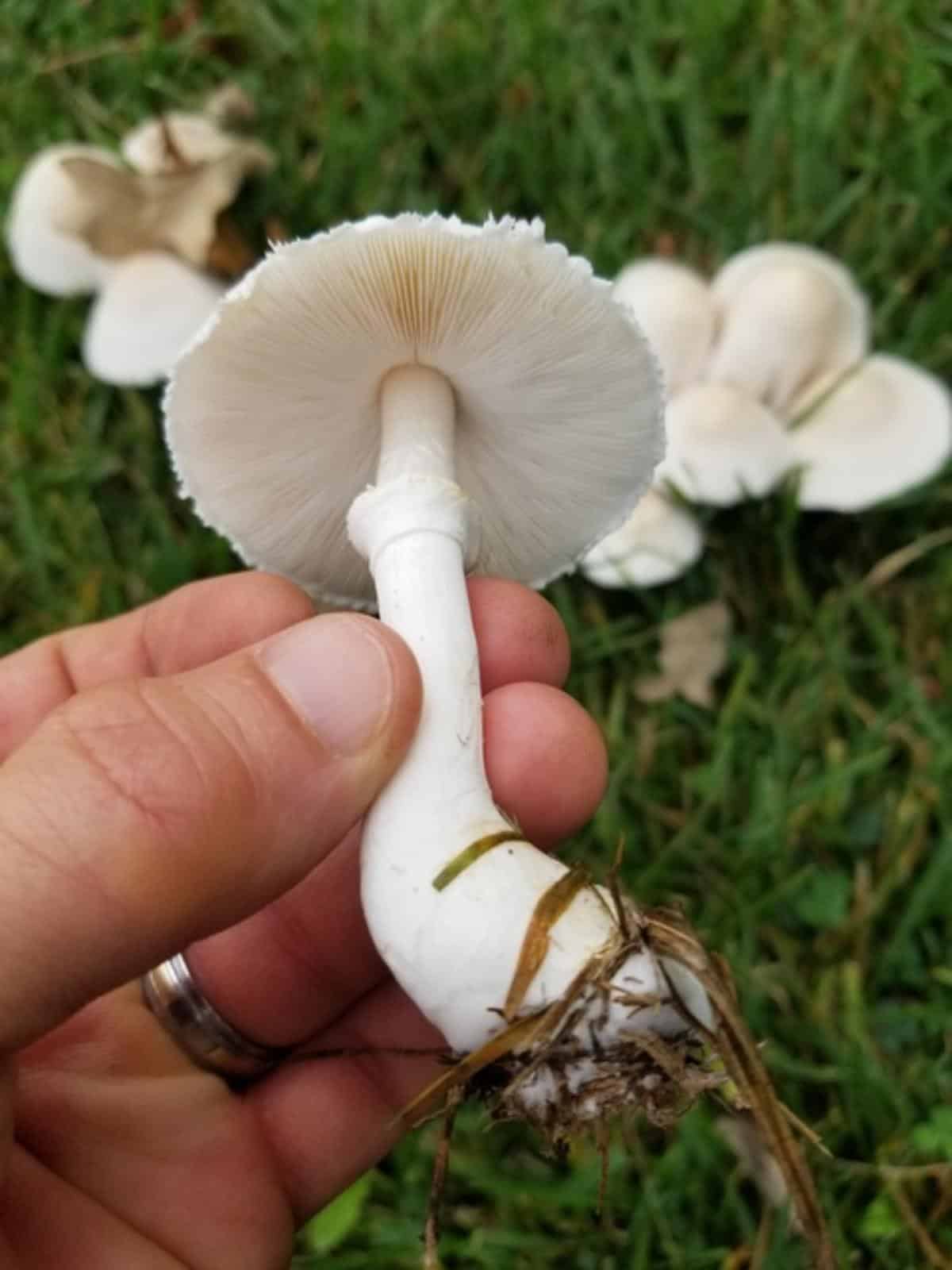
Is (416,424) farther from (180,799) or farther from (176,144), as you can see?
(176,144)

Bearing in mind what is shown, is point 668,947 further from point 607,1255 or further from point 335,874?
point 607,1255

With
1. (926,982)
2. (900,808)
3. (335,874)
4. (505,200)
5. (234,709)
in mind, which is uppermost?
(505,200)

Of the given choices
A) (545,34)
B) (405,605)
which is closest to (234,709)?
(405,605)

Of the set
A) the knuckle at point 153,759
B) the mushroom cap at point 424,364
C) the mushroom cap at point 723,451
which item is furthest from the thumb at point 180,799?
the mushroom cap at point 723,451

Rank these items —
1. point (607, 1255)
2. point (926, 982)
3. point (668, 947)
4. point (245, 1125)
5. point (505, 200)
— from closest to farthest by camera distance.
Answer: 1. point (668, 947)
2. point (245, 1125)
3. point (607, 1255)
4. point (926, 982)
5. point (505, 200)

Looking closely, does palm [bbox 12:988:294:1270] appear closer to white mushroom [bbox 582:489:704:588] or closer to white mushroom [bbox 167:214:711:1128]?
white mushroom [bbox 167:214:711:1128]

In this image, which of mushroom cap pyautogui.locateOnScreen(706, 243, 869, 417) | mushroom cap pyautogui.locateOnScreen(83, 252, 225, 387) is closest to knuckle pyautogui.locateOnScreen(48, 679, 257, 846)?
mushroom cap pyautogui.locateOnScreen(83, 252, 225, 387)
